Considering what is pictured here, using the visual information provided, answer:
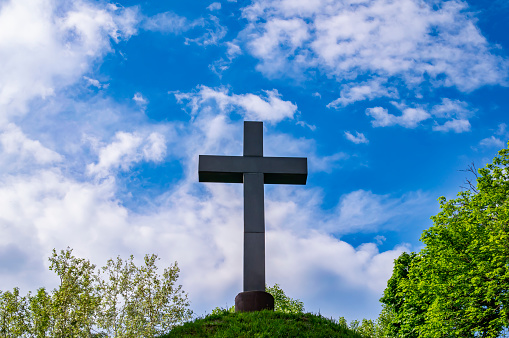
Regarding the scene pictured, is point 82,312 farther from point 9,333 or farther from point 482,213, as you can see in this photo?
point 482,213

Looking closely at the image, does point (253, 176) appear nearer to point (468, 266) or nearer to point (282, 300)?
point (468, 266)

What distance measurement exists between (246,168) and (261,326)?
5.38 meters

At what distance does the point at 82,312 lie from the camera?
2342 cm

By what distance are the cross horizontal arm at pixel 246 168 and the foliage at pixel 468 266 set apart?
8820mm

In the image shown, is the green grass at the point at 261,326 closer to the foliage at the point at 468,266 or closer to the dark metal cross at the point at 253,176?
the dark metal cross at the point at 253,176

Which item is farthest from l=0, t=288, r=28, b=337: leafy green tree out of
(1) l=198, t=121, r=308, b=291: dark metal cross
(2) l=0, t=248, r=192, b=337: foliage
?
(1) l=198, t=121, r=308, b=291: dark metal cross

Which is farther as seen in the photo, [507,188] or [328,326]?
[507,188]

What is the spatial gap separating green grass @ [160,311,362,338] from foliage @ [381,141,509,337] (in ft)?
33.0

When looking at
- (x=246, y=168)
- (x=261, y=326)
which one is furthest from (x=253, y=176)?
(x=261, y=326)

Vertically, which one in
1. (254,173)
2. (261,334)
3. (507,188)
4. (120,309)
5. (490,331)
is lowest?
(261,334)

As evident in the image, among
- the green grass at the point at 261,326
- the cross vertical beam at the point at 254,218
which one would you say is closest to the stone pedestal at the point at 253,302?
the cross vertical beam at the point at 254,218

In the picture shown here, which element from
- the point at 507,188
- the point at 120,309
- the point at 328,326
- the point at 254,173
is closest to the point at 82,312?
the point at 120,309

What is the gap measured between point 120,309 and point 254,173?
13.8 m

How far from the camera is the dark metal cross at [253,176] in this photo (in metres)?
14.2
